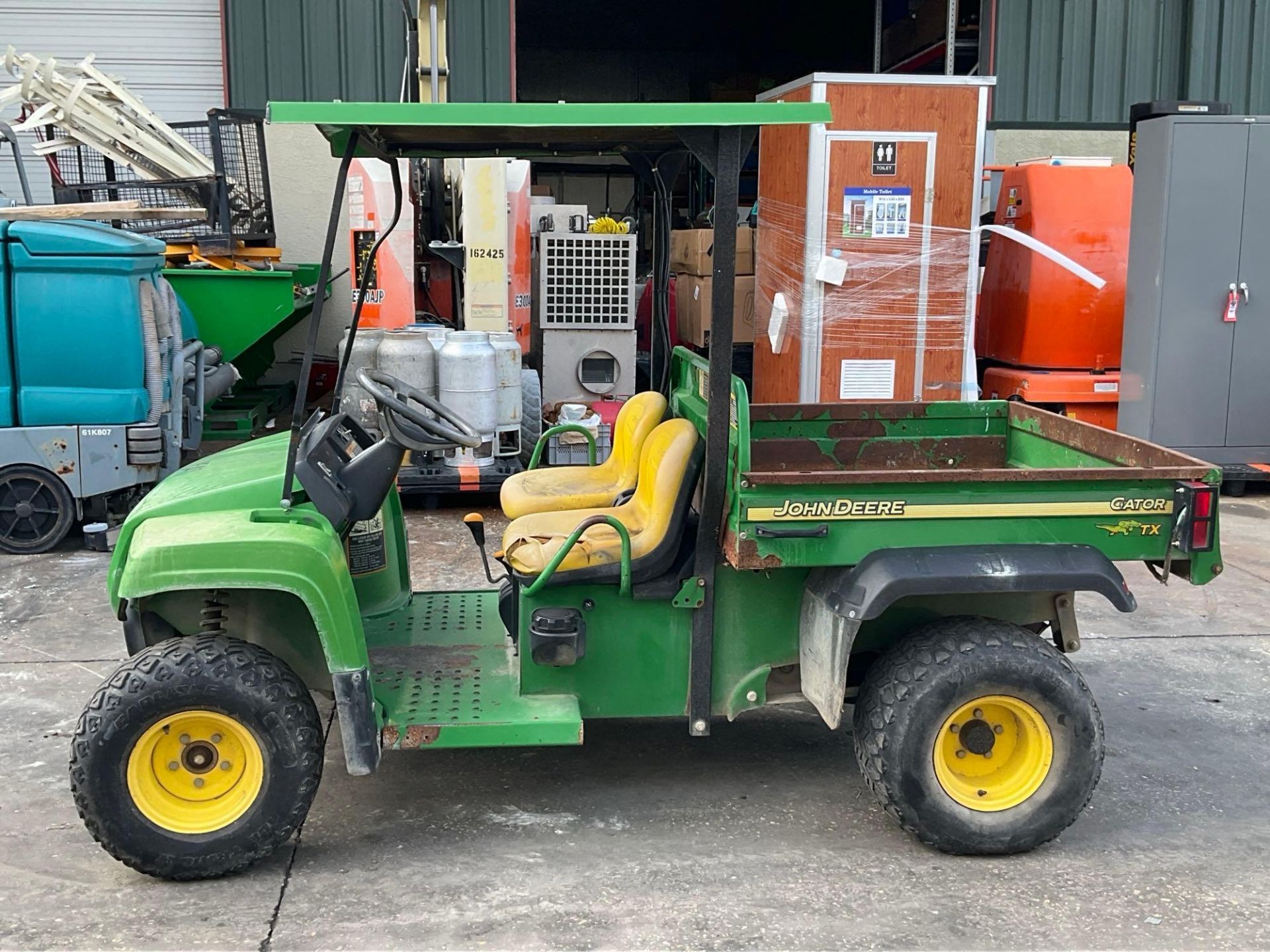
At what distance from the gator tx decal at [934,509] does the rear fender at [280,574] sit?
1.16 meters

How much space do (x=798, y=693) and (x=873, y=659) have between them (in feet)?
0.87

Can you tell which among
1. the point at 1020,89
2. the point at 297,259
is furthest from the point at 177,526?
the point at 1020,89

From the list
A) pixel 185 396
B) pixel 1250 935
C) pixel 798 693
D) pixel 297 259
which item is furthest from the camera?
pixel 297 259

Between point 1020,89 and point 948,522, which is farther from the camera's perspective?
point 1020,89

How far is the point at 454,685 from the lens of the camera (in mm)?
4008

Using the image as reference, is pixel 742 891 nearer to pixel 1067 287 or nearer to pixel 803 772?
pixel 803 772

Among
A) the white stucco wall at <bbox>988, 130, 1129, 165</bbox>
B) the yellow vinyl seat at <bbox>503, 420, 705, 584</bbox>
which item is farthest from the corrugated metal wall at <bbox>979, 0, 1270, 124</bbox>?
the yellow vinyl seat at <bbox>503, 420, 705, 584</bbox>

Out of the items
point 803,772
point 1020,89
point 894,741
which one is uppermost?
point 1020,89

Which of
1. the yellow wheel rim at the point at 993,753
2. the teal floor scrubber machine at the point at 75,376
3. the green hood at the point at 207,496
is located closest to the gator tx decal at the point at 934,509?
the yellow wheel rim at the point at 993,753

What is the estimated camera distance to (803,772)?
4.33 meters

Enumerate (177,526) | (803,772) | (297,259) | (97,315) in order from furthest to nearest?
(297,259) < (97,315) < (803,772) < (177,526)

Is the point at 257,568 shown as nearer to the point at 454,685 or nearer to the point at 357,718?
the point at 357,718

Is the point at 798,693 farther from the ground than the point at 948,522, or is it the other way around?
the point at 948,522

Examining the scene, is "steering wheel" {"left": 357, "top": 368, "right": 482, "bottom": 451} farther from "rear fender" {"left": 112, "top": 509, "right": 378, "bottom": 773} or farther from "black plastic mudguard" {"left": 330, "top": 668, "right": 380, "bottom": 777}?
"black plastic mudguard" {"left": 330, "top": 668, "right": 380, "bottom": 777}
